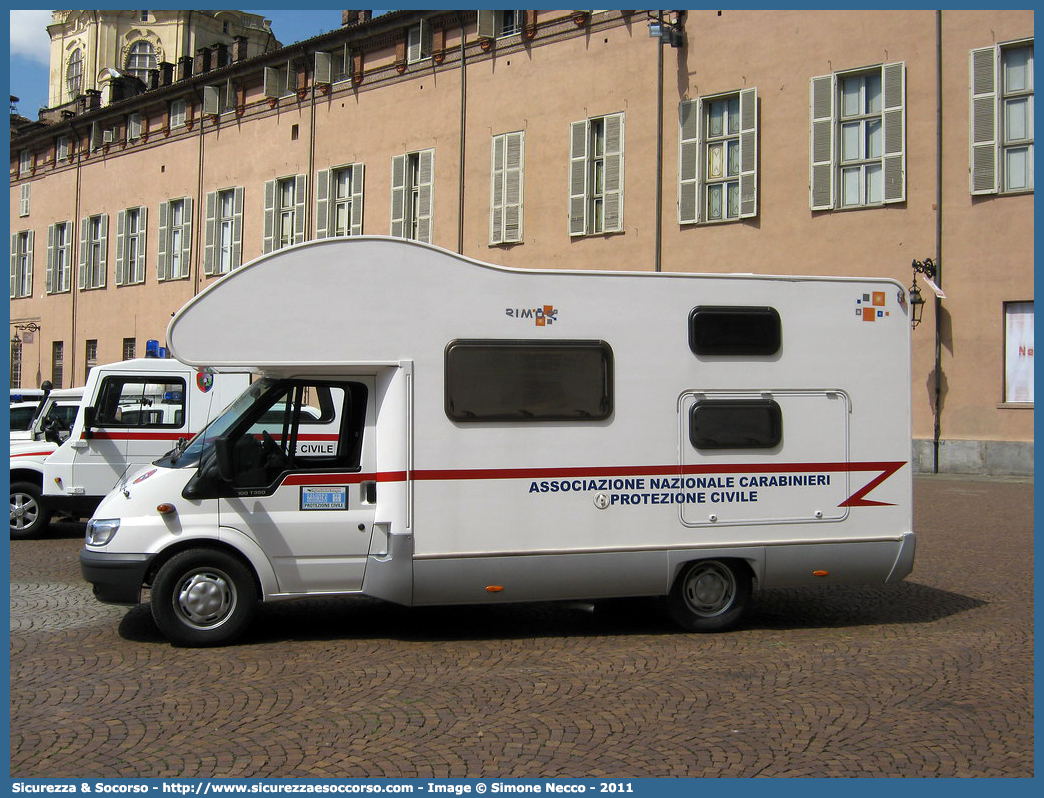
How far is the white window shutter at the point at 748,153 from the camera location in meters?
25.1

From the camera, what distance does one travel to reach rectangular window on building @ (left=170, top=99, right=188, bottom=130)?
40.4 metres

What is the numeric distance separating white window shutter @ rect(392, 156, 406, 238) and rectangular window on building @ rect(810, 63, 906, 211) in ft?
41.6

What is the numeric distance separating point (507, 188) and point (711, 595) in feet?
74.7

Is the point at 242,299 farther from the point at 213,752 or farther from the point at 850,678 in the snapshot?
the point at 850,678

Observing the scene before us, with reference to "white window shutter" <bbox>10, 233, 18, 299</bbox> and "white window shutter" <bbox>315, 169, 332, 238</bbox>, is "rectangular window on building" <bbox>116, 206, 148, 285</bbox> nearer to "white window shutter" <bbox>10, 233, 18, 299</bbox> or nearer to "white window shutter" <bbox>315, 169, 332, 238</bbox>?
"white window shutter" <bbox>10, 233, 18, 299</bbox>

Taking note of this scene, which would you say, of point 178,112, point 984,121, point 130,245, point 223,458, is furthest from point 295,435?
point 130,245

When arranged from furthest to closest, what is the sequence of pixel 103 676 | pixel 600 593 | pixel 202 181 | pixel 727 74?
1. pixel 202 181
2. pixel 727 74
3. pixel 600 593
4. pixel 103 676

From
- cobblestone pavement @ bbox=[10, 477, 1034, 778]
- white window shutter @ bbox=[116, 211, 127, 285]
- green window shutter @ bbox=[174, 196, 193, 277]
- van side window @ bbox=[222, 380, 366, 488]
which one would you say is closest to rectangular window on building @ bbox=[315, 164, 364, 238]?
green window shutter @ bbox=[174, 196, 193, 277]

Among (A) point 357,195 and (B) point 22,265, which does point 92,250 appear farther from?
(A) point 357,195

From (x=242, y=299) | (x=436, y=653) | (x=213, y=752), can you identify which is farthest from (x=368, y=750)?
(x=242, y=299)

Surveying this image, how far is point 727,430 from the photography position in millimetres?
7848

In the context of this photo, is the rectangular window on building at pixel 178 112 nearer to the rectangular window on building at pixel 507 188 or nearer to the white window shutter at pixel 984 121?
the rectangular window on building at pixel 507 188

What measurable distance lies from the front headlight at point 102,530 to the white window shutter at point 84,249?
40.3 metres

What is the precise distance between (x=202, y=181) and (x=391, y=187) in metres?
10.3
